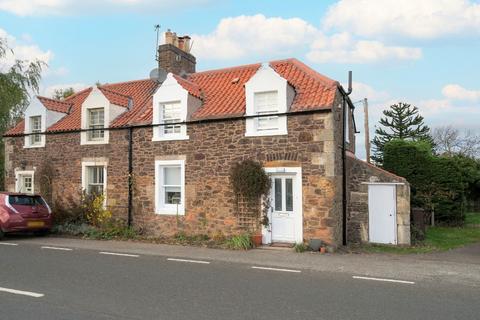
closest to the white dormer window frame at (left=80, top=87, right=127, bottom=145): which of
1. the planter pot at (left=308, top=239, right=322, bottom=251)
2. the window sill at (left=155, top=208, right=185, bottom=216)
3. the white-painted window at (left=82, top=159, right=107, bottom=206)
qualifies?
the white-painted window at (left=82, top=159, right=107, bottom=206)

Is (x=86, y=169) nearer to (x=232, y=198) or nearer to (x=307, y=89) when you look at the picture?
(x=232, y=198)

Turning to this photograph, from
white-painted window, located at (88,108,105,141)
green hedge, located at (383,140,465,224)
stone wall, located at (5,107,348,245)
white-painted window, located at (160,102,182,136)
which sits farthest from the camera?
green hedge, located at (383,140,465,224)

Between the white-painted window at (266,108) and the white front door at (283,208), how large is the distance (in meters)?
1.67

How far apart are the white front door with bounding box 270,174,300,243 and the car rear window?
29.4 feet

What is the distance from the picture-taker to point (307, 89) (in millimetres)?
13969

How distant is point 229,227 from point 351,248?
3984mm

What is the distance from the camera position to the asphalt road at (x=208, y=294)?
19.6 ft

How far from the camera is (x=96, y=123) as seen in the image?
1745 cm

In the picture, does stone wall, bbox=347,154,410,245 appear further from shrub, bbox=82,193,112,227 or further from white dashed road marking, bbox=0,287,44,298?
white dashed road marking, bbox=0,287,44,298

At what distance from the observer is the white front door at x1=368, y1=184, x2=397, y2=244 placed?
14.0 meters

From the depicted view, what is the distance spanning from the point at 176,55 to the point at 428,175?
12945 millimetres

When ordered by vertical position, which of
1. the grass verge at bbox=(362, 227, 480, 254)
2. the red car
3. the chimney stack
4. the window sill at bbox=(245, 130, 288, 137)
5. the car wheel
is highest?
the chimney stack

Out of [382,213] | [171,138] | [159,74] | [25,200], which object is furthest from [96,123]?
[382,213]

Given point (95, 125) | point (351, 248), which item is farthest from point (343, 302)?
point (95, 125)
